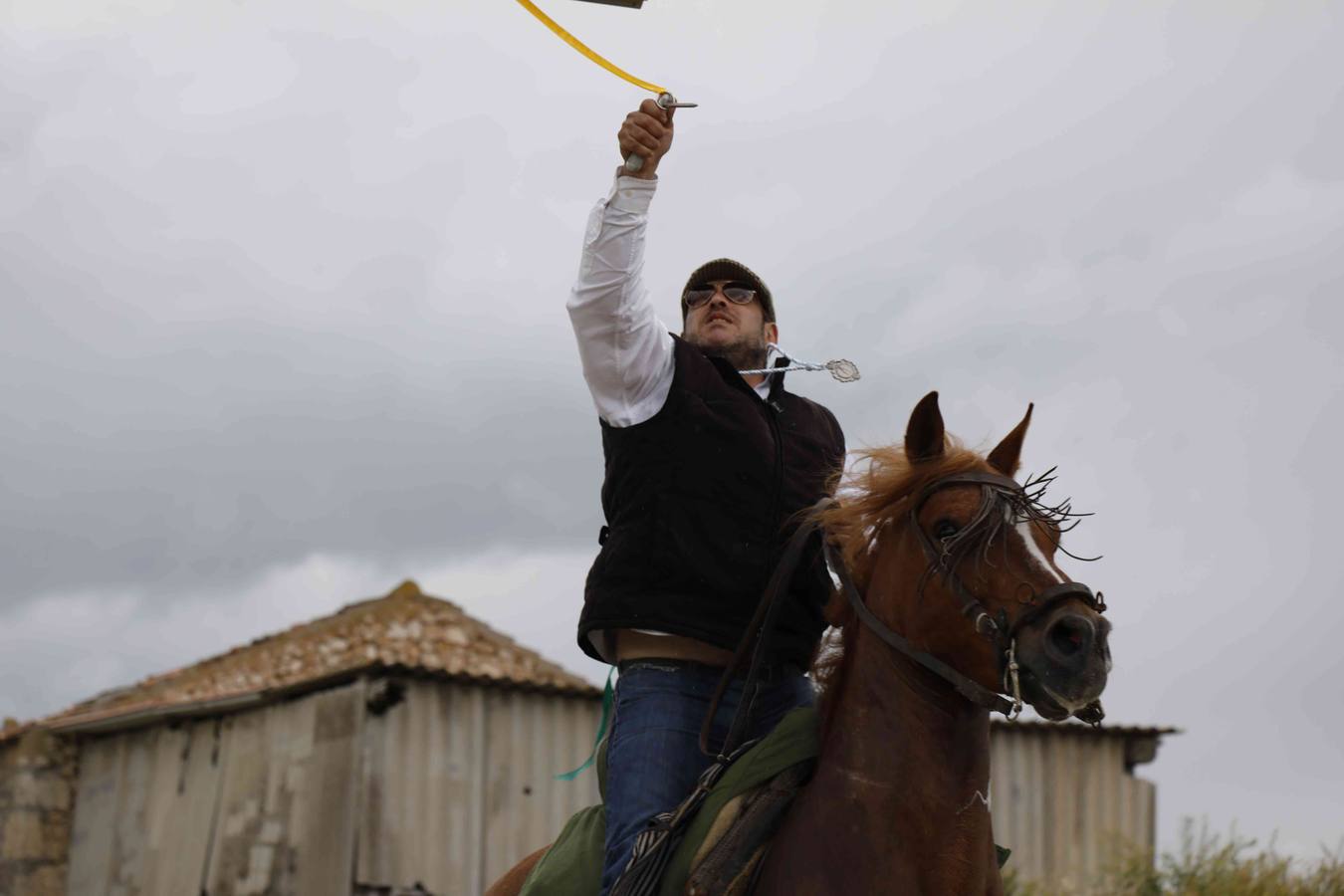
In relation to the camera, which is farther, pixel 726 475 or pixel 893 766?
pixel 726 475

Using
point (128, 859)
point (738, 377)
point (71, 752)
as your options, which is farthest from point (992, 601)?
point (71, 752)

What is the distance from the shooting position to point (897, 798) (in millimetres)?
4207

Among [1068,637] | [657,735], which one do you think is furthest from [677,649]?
[1068,637]

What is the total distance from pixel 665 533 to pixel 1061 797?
15.5 meters

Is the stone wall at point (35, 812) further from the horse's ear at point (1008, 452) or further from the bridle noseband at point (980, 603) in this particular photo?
the horse's ear at point (1008, 452)

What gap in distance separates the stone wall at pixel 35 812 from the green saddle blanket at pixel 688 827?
54.1 feet

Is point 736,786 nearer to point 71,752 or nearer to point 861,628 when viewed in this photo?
point 861,628

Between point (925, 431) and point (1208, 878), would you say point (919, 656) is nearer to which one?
point (925, 431)

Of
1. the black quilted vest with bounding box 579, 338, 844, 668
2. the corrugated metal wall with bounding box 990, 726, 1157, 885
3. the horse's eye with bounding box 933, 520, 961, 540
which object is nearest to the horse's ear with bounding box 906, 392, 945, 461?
the horse's eye with bounding box 933, 520, 961, 540

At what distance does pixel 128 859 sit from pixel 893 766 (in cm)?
1633

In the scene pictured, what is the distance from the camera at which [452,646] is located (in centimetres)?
1848

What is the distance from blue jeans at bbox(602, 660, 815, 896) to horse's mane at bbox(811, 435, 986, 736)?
9.0 inches

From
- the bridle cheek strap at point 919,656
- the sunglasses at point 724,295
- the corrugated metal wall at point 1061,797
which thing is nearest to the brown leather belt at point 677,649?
the bridle cheek strap at point 919,656

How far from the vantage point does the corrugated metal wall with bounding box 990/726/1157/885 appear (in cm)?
1856
